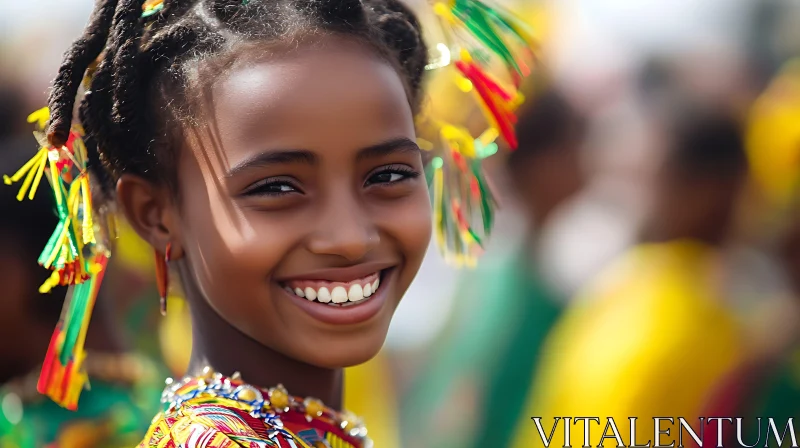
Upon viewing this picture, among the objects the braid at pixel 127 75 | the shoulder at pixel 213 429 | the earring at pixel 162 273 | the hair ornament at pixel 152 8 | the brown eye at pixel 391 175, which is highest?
the hair ornament at pixel 152 8

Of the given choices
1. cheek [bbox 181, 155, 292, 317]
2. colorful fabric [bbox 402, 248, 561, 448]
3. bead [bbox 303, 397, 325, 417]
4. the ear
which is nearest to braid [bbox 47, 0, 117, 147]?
the ear

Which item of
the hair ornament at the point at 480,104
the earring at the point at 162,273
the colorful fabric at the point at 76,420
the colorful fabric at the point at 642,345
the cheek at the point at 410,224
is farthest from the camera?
the colorful fabric at the point at 76,420

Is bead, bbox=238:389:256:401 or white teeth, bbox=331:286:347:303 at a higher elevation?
white teeth, bbox=331:286:347:303

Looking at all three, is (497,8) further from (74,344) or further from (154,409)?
(154,409)

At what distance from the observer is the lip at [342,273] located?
1626 millimetres

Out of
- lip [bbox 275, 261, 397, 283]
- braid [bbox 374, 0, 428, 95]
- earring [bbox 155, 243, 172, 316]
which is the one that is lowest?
lip [bbox 275, 261, 397, 283]

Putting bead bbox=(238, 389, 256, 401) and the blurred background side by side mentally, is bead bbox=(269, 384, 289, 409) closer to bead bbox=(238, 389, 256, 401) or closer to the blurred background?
bead bbox=(238, 389, 256, 401)

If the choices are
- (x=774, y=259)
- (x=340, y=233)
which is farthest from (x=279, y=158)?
(x=774, y=259)

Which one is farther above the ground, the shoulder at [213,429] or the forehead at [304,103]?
the forehead at [304,103]

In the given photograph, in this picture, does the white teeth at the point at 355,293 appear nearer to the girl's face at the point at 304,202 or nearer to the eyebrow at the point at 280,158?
the girl's face at the point at 304,202

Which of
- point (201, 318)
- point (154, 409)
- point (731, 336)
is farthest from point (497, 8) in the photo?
point (154, 409)

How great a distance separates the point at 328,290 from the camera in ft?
5.39

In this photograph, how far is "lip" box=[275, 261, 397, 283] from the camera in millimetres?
1626

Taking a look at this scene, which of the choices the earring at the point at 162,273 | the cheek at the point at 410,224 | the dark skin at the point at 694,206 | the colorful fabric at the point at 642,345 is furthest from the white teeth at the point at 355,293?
the dark skin at the point at 694,206
